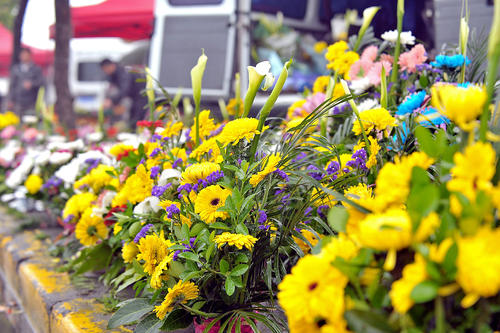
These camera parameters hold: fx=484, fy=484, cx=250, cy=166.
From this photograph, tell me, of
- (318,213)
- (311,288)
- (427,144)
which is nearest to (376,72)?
(318,213)

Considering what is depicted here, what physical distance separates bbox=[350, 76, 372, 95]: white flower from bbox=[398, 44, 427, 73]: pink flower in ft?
0.41

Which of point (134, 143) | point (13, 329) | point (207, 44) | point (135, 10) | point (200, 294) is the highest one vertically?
point (135, 10)

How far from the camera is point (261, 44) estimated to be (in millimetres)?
4844

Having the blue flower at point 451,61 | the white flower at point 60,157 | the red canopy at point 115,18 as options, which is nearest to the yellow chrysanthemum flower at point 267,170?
the blue flower at point 451,61

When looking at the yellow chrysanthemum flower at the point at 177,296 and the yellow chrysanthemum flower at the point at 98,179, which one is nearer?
the yellow chrysanthemum flower at the point at 177,296

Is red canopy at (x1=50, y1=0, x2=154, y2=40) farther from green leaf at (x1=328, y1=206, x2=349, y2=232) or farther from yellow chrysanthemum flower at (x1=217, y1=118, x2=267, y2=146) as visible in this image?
green leaf at (x1=328, y1=206, x2=349, y2=232)

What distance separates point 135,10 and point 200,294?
5662 millimetres

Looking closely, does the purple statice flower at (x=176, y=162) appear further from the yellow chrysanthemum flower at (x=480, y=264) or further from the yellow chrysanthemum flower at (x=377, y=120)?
the yellow chrysanthemum flower at (x=480, y=264)

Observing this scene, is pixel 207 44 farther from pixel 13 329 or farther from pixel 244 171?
pixel 244 171

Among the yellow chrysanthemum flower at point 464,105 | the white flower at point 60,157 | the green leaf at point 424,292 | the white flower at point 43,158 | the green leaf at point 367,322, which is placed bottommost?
the white flower at point 43,158

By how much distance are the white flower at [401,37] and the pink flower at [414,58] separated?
0.15 feet

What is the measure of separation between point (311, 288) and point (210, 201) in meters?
0.48

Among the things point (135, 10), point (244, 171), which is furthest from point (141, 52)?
point (244, 171)

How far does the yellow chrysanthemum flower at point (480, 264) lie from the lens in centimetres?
49
